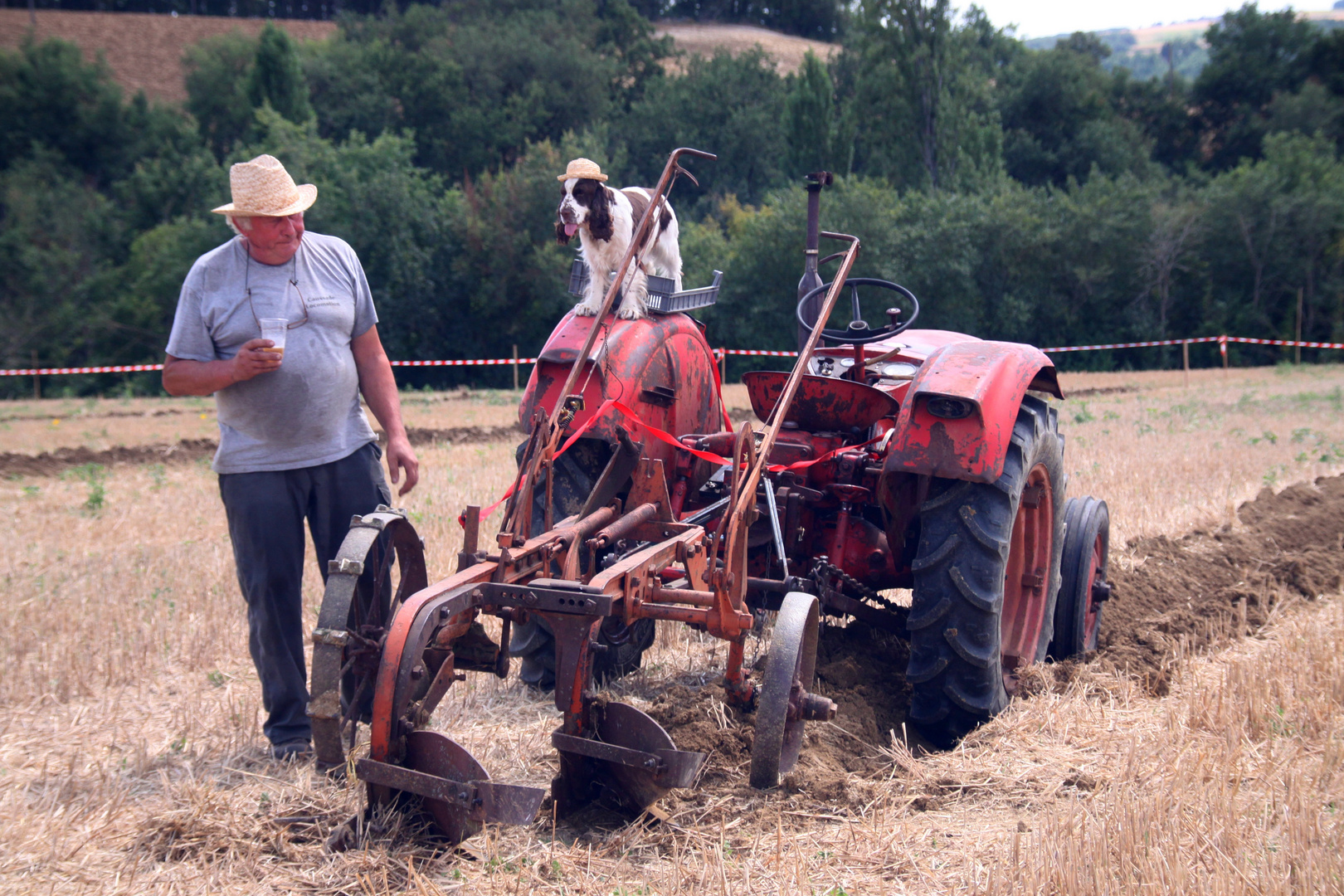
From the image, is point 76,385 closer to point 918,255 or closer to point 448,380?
point 448,380

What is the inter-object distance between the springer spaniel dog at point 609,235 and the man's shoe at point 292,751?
190 centimetres

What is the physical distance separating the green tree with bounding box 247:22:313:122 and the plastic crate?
38.4 meters

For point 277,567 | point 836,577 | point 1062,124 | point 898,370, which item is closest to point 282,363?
point 277,567

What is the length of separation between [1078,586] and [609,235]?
2445mm

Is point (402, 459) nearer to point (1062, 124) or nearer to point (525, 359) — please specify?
point (525, 359)

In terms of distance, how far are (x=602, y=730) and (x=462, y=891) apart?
62 centimetres

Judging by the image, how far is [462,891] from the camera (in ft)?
8.72

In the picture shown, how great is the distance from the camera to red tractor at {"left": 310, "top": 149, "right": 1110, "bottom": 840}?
9.39 feet

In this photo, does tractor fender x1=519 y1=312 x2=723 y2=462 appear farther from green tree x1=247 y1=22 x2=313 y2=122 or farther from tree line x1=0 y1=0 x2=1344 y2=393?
green tree x1=247 y1=22 x2=313 y2=122

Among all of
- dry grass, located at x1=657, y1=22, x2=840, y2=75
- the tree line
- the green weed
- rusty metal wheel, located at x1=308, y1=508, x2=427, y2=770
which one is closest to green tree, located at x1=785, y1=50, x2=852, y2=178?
the tree line

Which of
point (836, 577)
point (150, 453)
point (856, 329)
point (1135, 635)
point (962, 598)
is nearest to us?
point (962, 598)

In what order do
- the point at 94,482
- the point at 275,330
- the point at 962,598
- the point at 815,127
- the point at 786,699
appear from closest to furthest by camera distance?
the point at 786,699 → the point at 962,598 → the point at 275,330 → the point at 94,482 → the point at 815,127

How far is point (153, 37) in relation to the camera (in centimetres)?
5959

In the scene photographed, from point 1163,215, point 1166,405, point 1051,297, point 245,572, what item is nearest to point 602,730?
point 245,572
